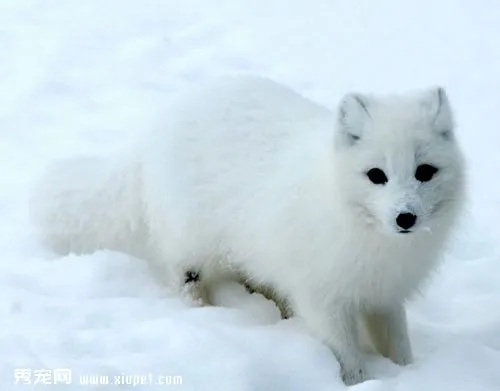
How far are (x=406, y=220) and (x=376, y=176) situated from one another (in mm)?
237

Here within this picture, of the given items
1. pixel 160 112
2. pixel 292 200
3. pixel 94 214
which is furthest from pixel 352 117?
pixel 94 214

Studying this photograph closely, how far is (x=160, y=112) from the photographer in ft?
14.1

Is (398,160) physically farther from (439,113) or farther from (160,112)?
(160,112)

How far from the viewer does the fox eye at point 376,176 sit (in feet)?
10.6

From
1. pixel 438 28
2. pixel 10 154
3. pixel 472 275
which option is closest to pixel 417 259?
pixel 472 275

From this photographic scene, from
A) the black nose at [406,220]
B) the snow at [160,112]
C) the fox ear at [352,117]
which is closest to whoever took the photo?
the black nose at [406,220]

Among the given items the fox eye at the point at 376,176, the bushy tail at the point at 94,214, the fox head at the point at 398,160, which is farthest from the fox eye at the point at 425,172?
the bushy tail at the point at 94,214

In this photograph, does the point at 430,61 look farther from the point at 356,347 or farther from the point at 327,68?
the point at 356,347

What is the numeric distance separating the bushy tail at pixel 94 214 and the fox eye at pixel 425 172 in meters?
1.45

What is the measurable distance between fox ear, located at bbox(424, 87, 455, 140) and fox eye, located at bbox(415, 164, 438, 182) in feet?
0.52

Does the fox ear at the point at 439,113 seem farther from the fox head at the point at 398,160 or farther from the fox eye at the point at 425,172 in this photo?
the fox eye at the point at 425,172

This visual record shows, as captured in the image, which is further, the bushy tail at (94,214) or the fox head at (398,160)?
the bushy tail at (94,214)

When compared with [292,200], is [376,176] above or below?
above

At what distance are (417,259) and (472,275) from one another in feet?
3.23
